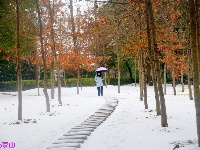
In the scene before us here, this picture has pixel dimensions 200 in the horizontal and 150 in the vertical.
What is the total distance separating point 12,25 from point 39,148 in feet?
36.5

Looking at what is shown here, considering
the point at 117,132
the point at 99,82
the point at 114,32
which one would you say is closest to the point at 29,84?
the point at 99,82

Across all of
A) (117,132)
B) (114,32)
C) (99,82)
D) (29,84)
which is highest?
(114,32)

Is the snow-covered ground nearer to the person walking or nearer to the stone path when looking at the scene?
the stone path

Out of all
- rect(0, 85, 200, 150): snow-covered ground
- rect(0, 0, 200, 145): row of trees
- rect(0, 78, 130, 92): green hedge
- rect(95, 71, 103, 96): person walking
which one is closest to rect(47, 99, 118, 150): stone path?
rect(0, 85, 200, 150): snow-covered ground

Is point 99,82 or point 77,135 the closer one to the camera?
point 77,135

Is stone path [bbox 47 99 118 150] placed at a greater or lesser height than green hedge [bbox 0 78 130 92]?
lesser

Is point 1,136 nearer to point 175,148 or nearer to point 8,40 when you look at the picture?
point 175,148

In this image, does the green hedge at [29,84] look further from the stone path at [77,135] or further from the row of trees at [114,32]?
the stone path at [77,135]

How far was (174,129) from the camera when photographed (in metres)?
7.85

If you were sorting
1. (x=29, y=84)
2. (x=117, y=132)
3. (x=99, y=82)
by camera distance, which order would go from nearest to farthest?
(x=117, y=132)
(x=99, y=82)
(x=29, y=84)

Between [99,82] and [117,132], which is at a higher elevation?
[99,82]

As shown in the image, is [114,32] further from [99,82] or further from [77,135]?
[77,135]

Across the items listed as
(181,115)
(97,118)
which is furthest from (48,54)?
(181,115)

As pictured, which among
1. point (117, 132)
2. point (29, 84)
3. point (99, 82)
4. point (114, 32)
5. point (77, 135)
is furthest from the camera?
point (29, 84)
